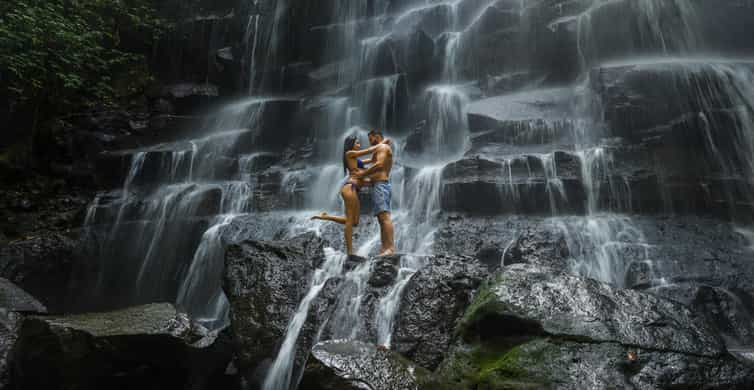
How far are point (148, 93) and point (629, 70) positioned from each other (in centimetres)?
1624

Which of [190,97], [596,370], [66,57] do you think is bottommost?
[596,370]

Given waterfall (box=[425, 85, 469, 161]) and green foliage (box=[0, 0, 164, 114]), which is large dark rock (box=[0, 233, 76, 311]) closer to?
green foliage (box=[0, 0, 164, 114])

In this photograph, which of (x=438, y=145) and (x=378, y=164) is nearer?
(x=378, y=164)

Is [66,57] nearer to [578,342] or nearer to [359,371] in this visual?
[359,371]

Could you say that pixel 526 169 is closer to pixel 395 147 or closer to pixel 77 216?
pixel 395 147

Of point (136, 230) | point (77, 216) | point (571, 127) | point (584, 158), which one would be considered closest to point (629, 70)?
point (571, 127)

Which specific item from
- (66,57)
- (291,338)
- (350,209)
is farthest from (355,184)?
(66,57)

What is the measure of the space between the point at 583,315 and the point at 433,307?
1.61m

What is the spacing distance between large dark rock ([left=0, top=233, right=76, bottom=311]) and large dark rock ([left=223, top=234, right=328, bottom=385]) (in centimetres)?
658

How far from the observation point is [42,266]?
10328 mm

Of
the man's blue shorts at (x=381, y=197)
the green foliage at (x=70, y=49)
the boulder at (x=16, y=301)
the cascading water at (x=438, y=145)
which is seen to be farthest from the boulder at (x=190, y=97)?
the man's blue shorts at (x=381, y=197)

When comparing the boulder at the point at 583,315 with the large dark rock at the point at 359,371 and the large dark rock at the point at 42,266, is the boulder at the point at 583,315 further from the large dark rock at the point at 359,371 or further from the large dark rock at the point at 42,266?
the large dark rock at the point at 42,266

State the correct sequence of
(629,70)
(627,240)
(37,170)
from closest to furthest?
(627,240), (629,70), (37,170)

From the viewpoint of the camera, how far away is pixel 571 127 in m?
10.4
